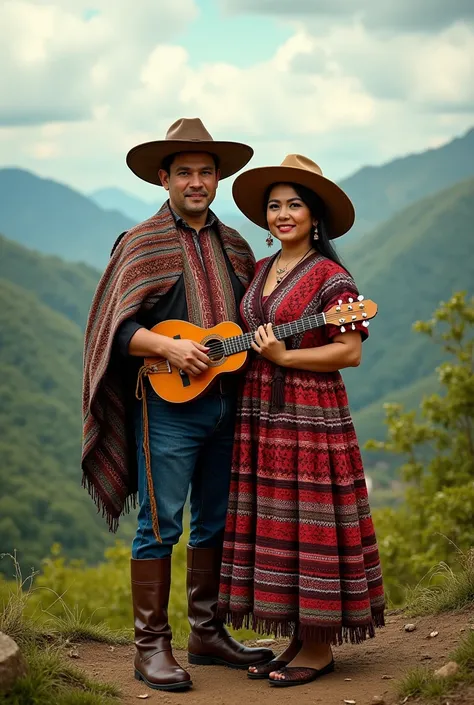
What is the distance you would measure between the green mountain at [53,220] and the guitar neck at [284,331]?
428ft

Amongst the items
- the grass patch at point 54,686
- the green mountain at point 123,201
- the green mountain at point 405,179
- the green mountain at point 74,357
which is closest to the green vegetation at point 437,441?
the grass patch at point 54,686

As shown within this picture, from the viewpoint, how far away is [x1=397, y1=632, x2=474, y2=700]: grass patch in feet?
12.5

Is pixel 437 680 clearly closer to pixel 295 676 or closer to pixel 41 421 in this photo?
pixel 295 676

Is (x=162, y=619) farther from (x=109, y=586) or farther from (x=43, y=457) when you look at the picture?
(x=43, y=457)

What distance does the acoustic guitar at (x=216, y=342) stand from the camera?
4086mm

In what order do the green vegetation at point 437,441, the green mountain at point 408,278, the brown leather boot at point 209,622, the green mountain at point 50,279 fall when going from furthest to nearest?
the green mountain at point 50,279
the green mountain at point 408,278
the green vegetation at point 437,441
the brown leather boot at point 209,622

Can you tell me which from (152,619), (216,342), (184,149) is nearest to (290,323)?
(216,342)

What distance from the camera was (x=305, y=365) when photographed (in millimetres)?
4137

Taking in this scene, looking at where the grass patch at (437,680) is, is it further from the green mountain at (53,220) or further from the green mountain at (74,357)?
the green mountain at (53,220)

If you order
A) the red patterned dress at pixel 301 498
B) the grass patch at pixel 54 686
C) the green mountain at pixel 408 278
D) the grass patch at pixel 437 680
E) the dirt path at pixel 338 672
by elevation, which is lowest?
the dirt path at pixel 338 672

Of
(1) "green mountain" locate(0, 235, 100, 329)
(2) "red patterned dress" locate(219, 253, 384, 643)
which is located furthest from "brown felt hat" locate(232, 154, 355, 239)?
(1) "green mountain" locate(0, 235, 100, 329)

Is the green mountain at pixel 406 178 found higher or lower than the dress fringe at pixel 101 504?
higher

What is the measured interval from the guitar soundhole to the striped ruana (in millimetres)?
323

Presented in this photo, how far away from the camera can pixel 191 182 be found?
4.39 meters
